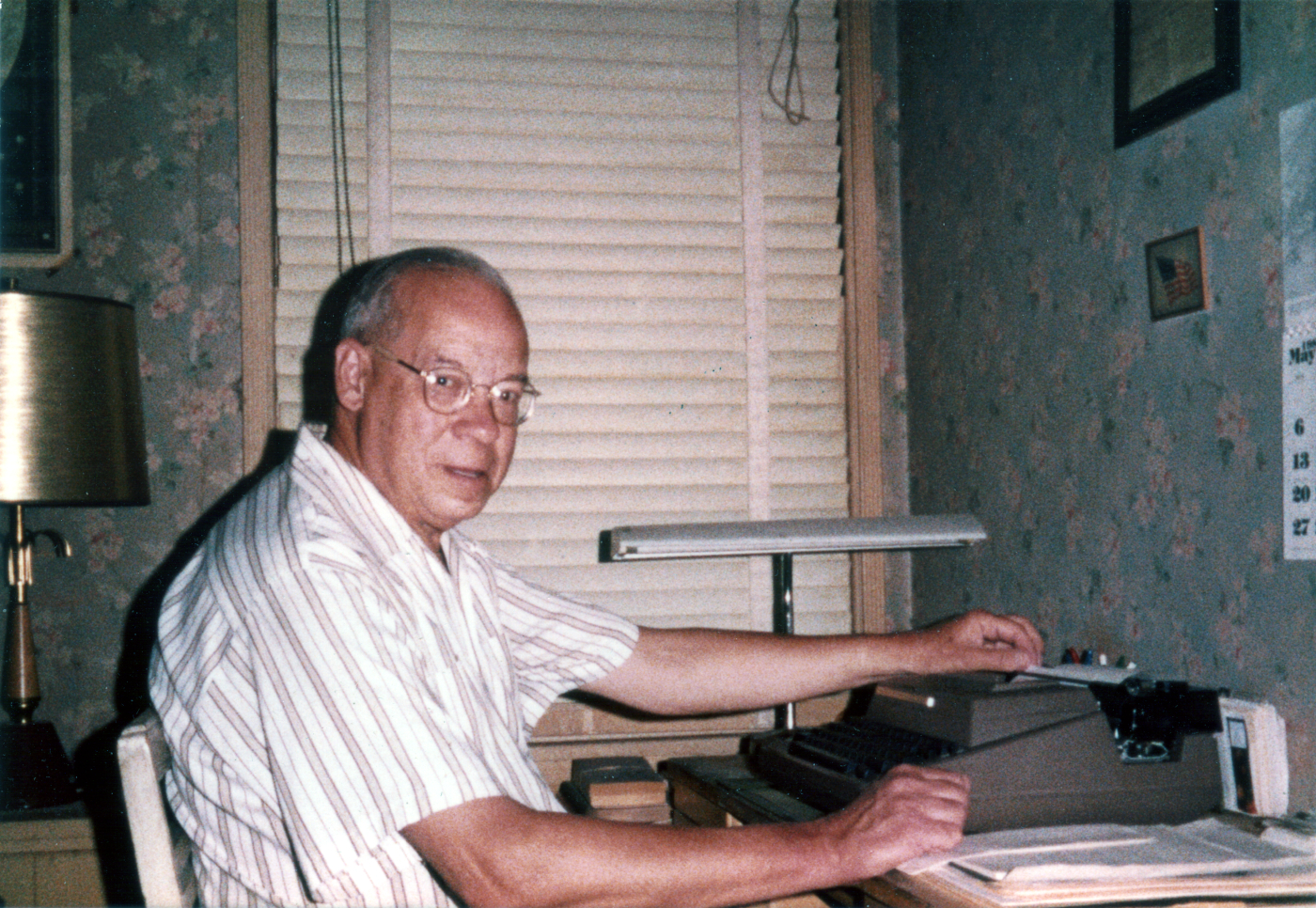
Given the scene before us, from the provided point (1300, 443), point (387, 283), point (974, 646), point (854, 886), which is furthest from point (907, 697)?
point (387, 283)

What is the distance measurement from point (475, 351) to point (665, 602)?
3.70 feet

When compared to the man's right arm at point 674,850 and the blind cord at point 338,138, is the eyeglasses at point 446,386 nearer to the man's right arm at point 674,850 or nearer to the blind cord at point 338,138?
the man's right arm at point 674,850

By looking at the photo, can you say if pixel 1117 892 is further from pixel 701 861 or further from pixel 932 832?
pixel 701 861

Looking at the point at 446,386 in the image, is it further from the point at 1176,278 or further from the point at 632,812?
the point at 1176,278

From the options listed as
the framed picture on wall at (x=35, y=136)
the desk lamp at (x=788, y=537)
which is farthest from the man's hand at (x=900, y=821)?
the framed picture on wall at (x=35, y=136)

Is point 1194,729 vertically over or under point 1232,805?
over

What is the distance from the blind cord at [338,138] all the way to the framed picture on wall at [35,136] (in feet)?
1.68

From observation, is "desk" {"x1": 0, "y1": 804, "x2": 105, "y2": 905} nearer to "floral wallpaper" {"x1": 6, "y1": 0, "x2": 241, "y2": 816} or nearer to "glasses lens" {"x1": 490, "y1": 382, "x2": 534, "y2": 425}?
"floral wallpaper" {"x1": 6, "y1": 0, "x2": 241, "y2": 816}

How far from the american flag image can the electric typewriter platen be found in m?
0.55

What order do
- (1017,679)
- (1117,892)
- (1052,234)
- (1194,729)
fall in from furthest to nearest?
(1052,234)
(1017,679)
(1194,729)
(1117,892)

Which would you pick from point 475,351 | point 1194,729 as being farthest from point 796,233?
point 1194,729

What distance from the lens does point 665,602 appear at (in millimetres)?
2326

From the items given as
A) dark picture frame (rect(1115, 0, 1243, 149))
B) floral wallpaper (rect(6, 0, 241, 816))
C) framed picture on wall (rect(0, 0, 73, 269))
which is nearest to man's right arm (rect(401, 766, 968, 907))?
dark picture frame (rect(1115, 0, 1243, 149))

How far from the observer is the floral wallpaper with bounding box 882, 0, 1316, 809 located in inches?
51.6
